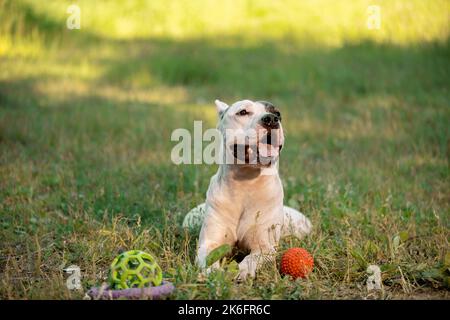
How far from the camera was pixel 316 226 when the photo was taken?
5.45m

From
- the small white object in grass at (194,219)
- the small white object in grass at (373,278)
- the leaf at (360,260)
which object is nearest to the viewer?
the small white object in grass at (373,278)

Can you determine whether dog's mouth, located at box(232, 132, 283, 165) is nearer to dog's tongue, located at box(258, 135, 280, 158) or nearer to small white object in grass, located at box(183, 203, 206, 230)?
dog's tongue, located at box(258, 135, 280, 158)

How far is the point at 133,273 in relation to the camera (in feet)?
13.0

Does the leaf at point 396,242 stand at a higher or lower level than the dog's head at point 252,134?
lower

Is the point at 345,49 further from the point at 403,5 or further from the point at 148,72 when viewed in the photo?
the point at 148,72

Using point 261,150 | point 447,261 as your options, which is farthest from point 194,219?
point 447,261

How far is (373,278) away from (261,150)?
3.56 feet

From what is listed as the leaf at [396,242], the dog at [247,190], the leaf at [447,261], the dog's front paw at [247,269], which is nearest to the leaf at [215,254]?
the dog at [247,190]

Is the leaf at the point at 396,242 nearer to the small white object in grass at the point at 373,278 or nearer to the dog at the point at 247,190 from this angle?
the small white object in grass at the point at 373,278

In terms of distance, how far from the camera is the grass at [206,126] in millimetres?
4672

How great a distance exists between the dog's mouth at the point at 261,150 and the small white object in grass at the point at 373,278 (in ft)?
3.15

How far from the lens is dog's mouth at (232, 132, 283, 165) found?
172 inches
